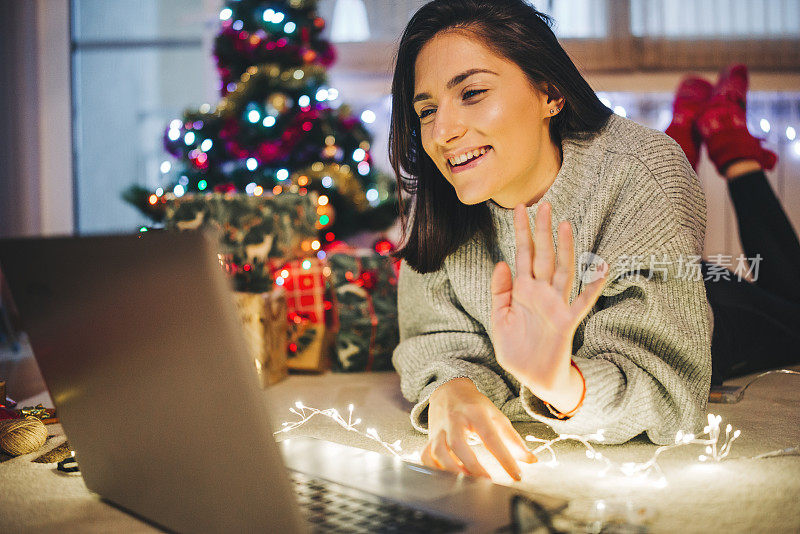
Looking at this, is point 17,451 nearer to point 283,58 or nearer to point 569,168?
point 569,168

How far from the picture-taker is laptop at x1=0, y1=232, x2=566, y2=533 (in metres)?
0.48

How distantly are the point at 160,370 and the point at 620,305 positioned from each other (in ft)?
2.27

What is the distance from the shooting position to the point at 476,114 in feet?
3.36

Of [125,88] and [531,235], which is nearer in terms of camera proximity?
[531,235]

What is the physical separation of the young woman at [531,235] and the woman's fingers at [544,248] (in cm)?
3

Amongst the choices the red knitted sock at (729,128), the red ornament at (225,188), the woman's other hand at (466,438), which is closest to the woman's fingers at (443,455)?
the woman's other hand at (466,438)

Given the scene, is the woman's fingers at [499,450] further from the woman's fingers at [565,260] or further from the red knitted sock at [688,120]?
the red knitted sock at [688,120]

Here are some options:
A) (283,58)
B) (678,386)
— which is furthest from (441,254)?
(283,58)

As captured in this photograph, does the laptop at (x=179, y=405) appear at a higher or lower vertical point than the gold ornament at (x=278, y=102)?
lower

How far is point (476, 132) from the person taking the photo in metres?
1.03

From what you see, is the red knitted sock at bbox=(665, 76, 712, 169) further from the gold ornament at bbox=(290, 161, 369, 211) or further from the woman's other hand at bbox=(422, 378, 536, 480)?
the woman's other hand at bbox=(422, 378, 536, 480)

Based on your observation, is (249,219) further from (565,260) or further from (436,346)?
(565,260)

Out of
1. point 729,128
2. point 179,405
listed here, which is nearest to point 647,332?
point 179,405

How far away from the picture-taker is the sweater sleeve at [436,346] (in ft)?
3.54
